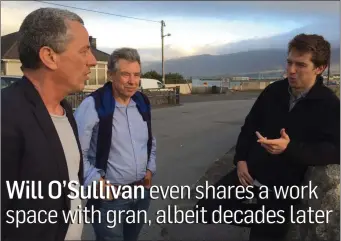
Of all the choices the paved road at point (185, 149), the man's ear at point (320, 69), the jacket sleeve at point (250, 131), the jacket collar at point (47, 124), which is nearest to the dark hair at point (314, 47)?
the man's ear at point (320, 69)

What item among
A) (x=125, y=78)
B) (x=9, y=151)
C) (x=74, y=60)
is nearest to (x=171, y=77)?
(x=125, y=78)

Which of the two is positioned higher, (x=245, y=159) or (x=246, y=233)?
(x=245, y=159)

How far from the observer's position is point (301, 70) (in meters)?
2.24

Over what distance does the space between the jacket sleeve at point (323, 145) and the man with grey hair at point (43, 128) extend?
3.87ft

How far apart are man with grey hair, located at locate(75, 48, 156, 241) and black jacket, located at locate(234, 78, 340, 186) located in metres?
0.69

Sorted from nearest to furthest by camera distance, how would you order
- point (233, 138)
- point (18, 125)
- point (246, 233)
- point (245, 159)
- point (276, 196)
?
point (18, 125) → point (276, 196) → point (245, 159) → point (246, 233) → point (233, 138)

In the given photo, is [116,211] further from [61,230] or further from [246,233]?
[246,233]

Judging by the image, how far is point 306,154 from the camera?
212 centimetres

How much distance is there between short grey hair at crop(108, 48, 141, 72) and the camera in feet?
8.07

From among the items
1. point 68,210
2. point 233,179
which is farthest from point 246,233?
point 68,210

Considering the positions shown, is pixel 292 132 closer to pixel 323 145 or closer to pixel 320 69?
pixel 323 145

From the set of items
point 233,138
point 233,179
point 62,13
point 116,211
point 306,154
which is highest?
point 62,13

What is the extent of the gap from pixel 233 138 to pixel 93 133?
26.9 feet

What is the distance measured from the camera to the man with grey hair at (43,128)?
139 centimetres
